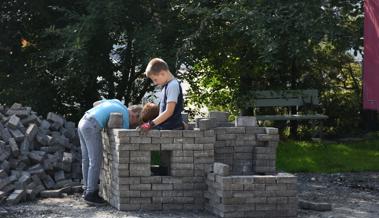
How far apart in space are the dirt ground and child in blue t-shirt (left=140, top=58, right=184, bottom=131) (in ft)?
3.31

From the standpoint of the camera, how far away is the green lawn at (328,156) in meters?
11.7

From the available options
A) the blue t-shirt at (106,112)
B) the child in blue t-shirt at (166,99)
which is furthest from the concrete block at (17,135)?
the child in blue t-shirt at (166,99)

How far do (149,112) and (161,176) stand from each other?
2.66 feet

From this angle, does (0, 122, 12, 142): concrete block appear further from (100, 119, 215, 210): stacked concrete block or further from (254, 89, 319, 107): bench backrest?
(254, 89, 319, 107): bench backrest

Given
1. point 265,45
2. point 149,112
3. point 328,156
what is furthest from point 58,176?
point 328,156

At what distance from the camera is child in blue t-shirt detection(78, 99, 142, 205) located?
8.32 metres

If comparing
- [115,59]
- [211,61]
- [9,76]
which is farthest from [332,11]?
[9,76]

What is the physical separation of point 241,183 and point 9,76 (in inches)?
260

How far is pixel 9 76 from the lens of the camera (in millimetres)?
12891

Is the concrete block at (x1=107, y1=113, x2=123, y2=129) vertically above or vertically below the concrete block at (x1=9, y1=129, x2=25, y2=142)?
above

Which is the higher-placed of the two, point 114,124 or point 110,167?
point 114,124

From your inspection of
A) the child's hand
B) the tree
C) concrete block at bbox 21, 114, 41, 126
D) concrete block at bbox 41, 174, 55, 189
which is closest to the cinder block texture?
the child's hand

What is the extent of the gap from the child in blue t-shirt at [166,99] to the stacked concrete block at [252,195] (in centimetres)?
75

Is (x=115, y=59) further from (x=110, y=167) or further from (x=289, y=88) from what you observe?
(x=110, y=167)
